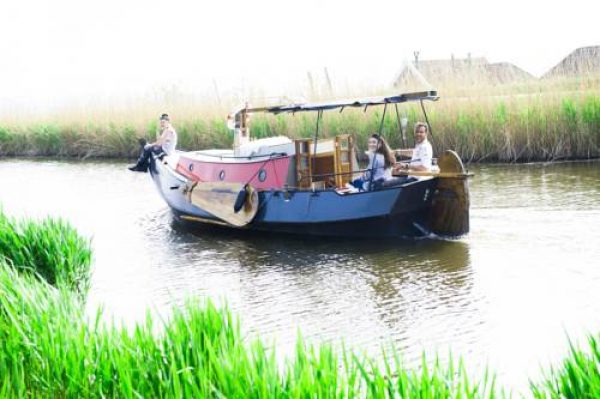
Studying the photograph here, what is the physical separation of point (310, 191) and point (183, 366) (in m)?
7.80

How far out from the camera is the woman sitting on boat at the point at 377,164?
470 inches

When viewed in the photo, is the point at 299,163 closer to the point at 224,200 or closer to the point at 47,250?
the point at 224,200

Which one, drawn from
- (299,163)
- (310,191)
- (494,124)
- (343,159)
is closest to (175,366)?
(310,191)

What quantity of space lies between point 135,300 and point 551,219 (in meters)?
5.54

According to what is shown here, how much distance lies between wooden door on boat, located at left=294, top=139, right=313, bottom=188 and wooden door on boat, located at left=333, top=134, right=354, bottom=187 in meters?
0.33

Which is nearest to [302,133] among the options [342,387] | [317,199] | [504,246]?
A: [317,199]

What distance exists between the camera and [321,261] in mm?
11195

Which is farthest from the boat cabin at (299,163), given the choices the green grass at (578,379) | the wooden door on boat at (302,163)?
the green grass at (578,379)

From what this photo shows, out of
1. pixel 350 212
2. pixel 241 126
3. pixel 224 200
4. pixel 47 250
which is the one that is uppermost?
pixel 241 126

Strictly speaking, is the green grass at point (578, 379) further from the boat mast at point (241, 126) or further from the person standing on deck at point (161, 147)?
the person standing on deck at point (161, 147)

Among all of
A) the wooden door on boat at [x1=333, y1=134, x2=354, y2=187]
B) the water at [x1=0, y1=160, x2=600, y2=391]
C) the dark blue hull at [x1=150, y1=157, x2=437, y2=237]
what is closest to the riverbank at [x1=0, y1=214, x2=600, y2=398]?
the water at [x1=0, y1=160, x2=600, y2=391]

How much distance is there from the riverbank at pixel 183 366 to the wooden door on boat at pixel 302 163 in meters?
6.69

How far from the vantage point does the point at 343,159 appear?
42.6ft

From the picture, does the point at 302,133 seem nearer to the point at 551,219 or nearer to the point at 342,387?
the point at 551,219
